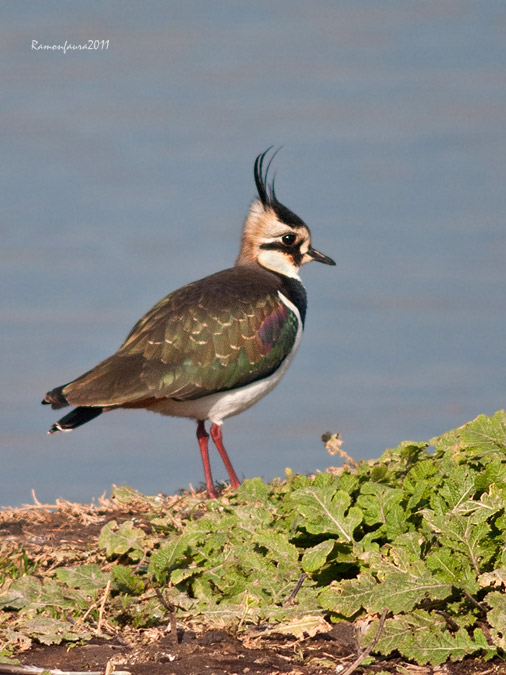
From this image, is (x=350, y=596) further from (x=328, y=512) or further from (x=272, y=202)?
(x=272, y=202)

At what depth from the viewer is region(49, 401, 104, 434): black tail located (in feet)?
33.4

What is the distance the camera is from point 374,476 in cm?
624

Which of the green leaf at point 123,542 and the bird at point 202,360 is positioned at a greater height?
the bird at point 202,360

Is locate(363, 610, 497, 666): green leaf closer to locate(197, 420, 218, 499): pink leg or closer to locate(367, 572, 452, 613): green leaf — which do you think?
locate(367, 572, 452, 613): green leaf

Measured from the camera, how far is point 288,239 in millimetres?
12312

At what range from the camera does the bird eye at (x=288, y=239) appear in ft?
40.3

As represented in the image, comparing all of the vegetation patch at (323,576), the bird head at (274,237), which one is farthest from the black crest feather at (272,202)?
the vegetation patch at (323,576)

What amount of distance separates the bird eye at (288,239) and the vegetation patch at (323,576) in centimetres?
599

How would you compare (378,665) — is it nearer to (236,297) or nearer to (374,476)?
(374,476)

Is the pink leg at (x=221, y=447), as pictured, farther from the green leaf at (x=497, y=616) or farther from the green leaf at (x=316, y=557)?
the green leaf at (x=497, y=616)

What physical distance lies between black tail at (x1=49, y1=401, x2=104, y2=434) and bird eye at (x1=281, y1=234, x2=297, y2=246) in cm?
356

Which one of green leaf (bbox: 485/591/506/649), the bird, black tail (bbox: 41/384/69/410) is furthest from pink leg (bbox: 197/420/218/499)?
green leaf (bbox: 485/591/506/649)

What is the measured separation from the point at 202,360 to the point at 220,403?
0.57m

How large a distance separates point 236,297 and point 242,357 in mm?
732
